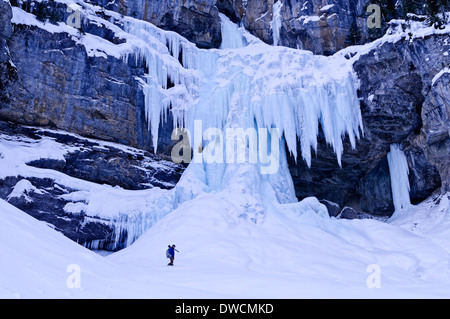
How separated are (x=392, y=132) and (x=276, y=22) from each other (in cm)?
1091

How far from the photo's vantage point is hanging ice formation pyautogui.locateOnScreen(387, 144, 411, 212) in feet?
76.2

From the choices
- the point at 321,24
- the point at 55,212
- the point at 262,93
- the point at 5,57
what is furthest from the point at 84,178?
the point at 321,24

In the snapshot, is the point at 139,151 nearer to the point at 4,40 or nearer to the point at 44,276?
the point at 4,40

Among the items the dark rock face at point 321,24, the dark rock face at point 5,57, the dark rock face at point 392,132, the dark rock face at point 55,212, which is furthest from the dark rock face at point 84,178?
the dark rock face at point 321,24

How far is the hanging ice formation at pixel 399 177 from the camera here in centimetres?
2324

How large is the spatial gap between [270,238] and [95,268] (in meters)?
8.12

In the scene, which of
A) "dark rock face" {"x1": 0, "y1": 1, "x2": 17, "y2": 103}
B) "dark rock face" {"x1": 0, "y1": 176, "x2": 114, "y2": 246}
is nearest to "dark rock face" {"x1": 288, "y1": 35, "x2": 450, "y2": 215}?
"dark rock face" {"x1": 0, "y1": 176, "x2": 114, "y2": 246}

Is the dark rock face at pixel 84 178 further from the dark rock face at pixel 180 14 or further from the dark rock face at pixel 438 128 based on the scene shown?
the dark rock face at pixel 438 128

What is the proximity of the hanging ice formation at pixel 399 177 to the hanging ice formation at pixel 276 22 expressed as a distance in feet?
35.0

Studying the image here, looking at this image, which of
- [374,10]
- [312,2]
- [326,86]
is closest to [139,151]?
[326,86]

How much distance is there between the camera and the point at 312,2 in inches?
1025

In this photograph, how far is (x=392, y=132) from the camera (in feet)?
76.0

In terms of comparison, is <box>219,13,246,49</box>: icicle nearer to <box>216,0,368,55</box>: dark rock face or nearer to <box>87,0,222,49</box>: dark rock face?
<box>87,0,222,49</box>: dark rock face
